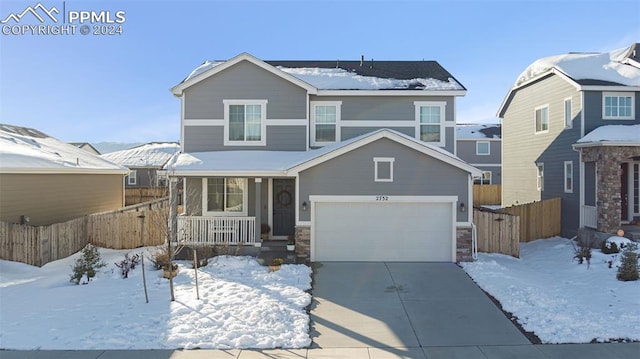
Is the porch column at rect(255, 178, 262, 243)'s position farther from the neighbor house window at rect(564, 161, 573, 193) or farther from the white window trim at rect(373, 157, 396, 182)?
the neighbor house window at rect(564, 161, 573, 193)

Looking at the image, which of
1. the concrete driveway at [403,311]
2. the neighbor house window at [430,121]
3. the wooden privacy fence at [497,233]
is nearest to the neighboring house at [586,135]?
the wooden privacy fence at [497,233]

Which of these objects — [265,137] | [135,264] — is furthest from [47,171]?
[265,137]

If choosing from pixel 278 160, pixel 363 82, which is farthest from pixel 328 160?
pixel 363 82

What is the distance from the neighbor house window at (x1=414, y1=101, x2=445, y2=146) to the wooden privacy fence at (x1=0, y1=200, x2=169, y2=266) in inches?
385

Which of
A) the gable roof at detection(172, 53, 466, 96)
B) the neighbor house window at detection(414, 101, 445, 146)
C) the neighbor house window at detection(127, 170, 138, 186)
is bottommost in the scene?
the neighbor house window at detection(127, 170, 138, 186)

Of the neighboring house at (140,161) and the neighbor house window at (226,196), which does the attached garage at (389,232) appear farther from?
the neighboring house at (140,161)

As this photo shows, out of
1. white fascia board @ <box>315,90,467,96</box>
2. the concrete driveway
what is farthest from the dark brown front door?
the concrete driveway

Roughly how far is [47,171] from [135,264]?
20.7ft

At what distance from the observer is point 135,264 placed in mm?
10914

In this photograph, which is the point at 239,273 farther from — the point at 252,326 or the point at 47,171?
the point at 47,171

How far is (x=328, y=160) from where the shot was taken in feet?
40.2

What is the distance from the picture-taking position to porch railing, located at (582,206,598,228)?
14.4 m

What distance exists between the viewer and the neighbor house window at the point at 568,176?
1620 centimetres

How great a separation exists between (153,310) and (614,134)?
54.7 ft
